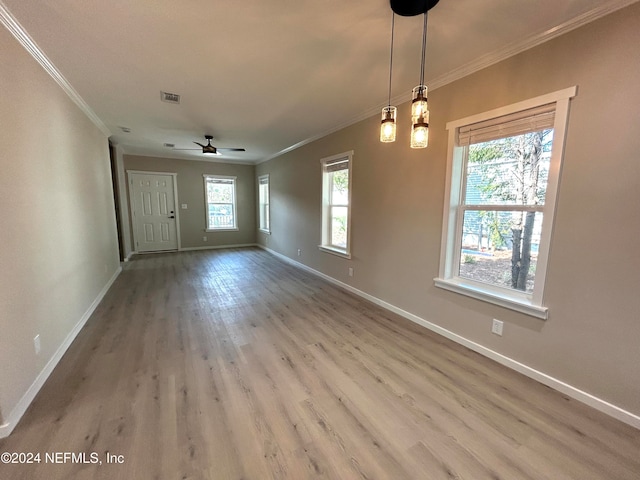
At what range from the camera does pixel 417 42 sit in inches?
77.4

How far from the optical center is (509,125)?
211 cm

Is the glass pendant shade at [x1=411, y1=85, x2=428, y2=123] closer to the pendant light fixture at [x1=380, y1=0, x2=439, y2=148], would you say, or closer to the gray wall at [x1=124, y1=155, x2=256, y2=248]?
the pendant light fixture at [x1=380, y1=0, x2=439, y2=148]

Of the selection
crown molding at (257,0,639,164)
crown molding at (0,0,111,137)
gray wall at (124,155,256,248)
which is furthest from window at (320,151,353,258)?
gray wall at (124,155,256,248)

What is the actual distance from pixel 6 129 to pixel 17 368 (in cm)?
149

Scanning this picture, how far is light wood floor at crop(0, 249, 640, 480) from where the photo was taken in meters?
1.34

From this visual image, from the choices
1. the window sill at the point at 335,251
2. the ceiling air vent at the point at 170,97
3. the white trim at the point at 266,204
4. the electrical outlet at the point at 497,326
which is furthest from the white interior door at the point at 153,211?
the electrical outlet at the point at 497,326

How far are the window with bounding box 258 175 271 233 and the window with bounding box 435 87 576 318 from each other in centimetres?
511

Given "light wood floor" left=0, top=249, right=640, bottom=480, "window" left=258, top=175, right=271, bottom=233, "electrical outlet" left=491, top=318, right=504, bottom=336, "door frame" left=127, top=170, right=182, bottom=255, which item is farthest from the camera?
"window" left=258, top=175, right=271, bottom=233

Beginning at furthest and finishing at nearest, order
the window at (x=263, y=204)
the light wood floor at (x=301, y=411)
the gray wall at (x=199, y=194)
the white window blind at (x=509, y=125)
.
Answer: the window at (x=263, y=204)
the gray wall at (x=199, y=194)
the white window blind at (x=509, y=125)
the light wood floor at (x=301, y=411)

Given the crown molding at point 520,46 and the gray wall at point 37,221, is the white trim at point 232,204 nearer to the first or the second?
the gray wall at point 37,221

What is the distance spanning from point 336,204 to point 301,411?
3.25m

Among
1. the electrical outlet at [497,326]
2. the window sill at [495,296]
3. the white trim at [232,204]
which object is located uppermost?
the white trim at [232,204]

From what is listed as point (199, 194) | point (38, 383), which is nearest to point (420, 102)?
point (38, 383)

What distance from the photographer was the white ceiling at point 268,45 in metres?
1.66
